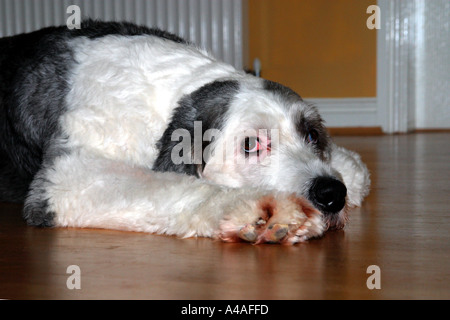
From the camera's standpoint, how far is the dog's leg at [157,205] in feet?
7.05

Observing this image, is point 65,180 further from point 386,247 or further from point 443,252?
point 443,252

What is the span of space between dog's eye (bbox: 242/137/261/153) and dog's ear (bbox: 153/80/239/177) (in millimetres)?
111

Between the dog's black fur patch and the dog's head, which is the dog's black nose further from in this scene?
the dog's black fur patch

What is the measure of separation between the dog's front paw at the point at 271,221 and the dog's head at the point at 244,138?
8.1 inches

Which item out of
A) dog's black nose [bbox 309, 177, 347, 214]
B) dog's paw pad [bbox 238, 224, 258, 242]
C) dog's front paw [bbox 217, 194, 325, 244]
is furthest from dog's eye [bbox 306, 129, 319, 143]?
dog's paw pad [bbox 238, 224, 258, 242]

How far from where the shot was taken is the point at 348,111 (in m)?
7.05

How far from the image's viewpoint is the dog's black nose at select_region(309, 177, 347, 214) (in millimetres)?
2309

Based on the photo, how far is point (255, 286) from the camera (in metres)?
1.73

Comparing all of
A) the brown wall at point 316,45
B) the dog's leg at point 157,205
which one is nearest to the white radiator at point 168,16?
the brown wall at point 316,45

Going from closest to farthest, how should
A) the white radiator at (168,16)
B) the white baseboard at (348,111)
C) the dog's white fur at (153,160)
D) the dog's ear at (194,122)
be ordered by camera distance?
the dog's white fur at (153,160) → the dog's ear at (194,122) → the white radiator at (168,16) → the white baseboard at (348,111)
